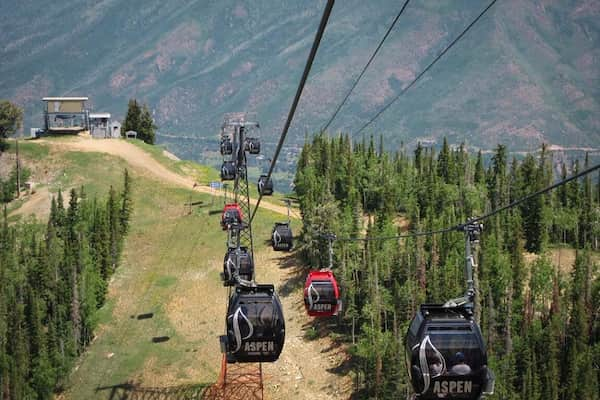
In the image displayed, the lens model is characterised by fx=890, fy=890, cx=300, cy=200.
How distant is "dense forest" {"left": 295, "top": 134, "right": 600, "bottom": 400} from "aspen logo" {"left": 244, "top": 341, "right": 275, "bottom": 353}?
29.8 meters

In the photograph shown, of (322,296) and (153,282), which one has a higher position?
(322,296)

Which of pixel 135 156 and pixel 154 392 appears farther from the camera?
pixel 135 156

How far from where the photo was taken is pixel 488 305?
84.3m

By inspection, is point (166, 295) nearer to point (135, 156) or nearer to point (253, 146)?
point (253, 146)

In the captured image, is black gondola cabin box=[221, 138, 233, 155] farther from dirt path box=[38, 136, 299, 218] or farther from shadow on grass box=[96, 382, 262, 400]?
dirt path box=[38, 136, 299, 218]

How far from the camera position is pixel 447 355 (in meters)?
21.0

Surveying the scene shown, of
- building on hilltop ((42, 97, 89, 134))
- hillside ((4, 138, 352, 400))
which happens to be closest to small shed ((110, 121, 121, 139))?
building on hilltop ((42, 97, 89, 134))

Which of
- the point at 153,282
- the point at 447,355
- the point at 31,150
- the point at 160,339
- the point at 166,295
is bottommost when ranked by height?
the point at 160,339

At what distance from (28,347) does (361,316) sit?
31.9 meters

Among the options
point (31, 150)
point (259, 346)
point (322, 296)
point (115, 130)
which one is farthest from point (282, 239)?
point (115, 130)

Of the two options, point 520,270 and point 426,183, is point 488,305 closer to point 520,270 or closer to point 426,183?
point 520,270

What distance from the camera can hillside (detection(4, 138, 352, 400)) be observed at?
77688 mm

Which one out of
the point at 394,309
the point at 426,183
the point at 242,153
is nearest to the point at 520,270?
the point at 394,309

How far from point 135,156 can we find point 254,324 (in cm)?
11558
